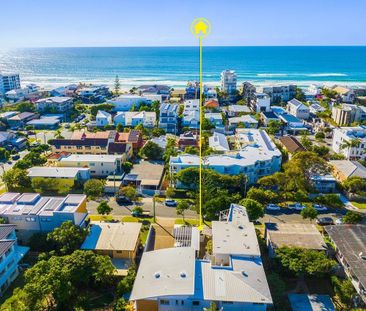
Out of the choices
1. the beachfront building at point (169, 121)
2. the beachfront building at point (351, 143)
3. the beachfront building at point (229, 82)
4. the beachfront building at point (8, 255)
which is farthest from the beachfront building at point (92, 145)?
the beachfront building at point (229, 82)

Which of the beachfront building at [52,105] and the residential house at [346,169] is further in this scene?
the beachfront building at [52,105]

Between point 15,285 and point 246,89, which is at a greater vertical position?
point 246,89

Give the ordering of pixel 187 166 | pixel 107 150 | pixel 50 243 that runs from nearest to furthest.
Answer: pixel 50 243 → pixel 187 166 → pixel 107 150

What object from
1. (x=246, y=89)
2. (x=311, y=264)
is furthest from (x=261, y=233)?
(x=246, y=89)

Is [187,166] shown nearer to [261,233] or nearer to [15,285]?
[261,233]

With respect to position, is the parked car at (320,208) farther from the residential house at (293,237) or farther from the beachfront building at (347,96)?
the beachfront building at (347,96)

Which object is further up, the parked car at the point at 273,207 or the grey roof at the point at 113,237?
the grey roof at the point at 113,237

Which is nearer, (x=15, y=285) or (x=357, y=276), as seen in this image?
(x=357, y=276)
